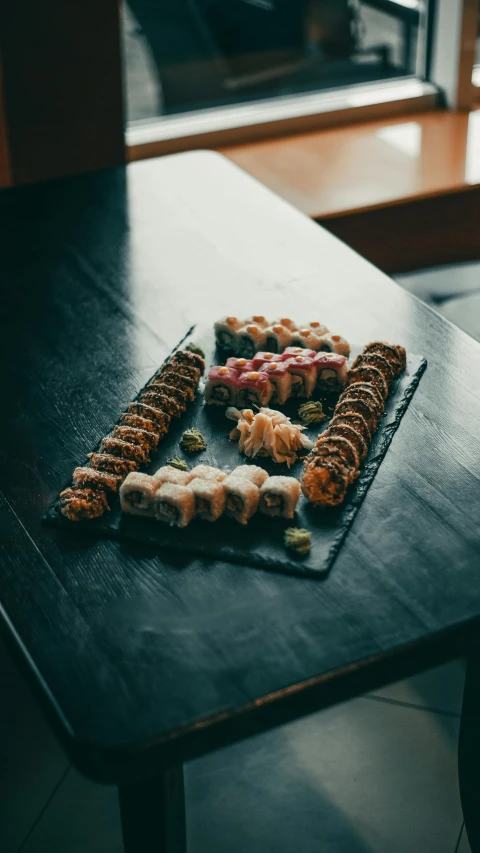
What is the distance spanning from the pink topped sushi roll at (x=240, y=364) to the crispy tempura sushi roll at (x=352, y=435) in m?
0.21

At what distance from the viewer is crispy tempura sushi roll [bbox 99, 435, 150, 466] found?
143 cm

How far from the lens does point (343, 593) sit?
1185 mm

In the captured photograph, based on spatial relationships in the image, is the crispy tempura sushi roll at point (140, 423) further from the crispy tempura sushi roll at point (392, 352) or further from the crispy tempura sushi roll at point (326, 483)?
the crispy tempura sushi roll at point (392, 352)

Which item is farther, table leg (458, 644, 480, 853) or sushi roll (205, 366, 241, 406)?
sushi roll (205, 366, 241, 406)

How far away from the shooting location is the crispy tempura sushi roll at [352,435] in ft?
4.68

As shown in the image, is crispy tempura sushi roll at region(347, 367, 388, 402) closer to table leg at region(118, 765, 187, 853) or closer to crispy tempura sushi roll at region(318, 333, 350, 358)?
crispy tempura sushi roll at region(318, 333, 350, 358)

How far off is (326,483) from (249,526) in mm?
127

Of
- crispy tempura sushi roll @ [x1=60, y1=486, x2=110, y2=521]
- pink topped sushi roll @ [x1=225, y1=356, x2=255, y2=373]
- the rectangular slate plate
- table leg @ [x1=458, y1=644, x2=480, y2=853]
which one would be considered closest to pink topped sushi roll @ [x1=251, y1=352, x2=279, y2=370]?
pink topped sushi roll @ [x1=225, y1=356, x2=255, y2=373]

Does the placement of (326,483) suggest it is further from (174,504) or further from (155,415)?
(155,415)

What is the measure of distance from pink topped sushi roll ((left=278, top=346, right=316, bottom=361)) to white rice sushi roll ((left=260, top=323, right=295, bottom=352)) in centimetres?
4

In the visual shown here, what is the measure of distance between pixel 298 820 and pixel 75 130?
6.69ft

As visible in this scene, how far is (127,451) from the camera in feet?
4.70

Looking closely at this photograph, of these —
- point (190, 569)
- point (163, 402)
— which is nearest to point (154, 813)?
point (190, 569)

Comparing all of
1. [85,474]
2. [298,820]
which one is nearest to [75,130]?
[85,474]
